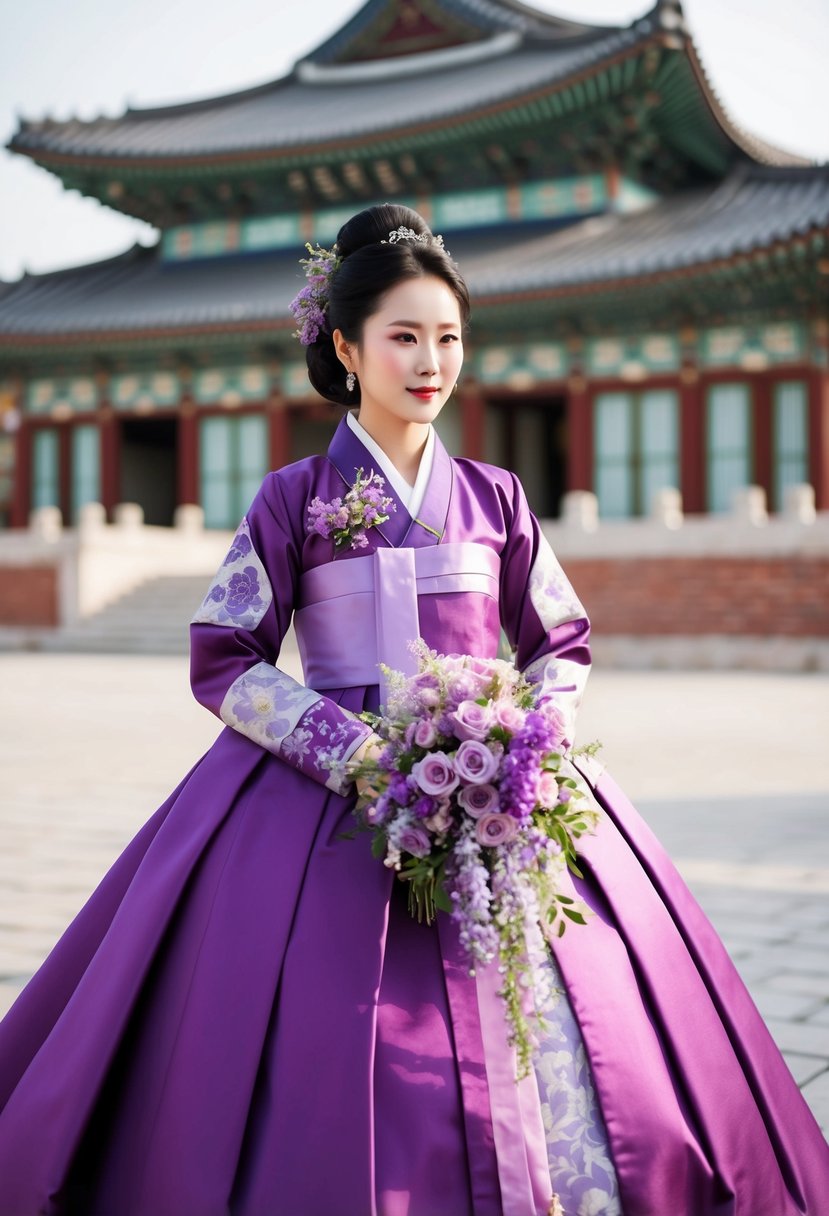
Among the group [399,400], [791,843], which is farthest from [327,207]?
[399,400]

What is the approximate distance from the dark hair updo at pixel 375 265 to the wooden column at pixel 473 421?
1560 centimetres

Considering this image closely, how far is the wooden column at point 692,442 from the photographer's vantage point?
652 inches

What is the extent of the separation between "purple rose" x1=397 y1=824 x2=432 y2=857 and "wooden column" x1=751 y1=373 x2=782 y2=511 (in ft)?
49.4

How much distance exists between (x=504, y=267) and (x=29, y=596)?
24.0 feet

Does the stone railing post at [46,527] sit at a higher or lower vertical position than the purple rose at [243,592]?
higher

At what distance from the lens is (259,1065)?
1907 mm

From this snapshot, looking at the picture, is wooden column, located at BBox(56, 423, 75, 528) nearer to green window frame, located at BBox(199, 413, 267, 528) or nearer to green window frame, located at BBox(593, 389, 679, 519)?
green window frame, located at BBox(199, 413, 267, 528)

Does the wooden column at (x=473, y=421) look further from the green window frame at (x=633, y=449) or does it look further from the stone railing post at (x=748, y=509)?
the stone railing post at (x=748, y=509)

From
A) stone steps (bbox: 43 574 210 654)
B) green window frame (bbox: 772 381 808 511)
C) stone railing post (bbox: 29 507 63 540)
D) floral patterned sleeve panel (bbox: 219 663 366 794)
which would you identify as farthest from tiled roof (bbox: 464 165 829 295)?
floral patterned sleeve panel (bbox: 219 663 366 794)

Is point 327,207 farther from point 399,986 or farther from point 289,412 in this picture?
point 399,986

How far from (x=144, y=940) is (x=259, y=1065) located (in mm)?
260

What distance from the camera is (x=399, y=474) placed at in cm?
233

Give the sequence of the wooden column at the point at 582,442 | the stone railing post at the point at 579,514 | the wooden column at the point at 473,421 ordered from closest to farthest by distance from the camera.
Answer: the stone railing post at the point at 579,514 → the wooden column at the point at 582,442 → the wooden column at the point at 473,421

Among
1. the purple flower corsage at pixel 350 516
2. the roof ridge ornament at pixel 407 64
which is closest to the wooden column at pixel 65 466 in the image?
the roof ridge ornament at pixel 407 64
